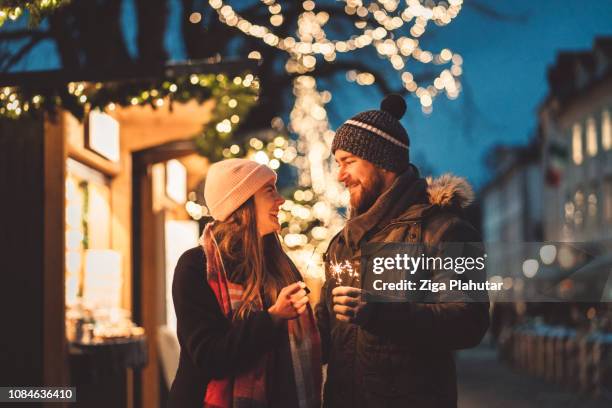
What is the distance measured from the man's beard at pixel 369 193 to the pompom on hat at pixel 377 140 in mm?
66

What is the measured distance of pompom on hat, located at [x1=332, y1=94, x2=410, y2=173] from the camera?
12.3 ft

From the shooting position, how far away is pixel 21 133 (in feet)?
20.9

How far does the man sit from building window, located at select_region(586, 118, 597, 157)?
38.6m

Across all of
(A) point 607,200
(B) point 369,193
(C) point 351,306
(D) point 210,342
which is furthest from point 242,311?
(A) point 607,200

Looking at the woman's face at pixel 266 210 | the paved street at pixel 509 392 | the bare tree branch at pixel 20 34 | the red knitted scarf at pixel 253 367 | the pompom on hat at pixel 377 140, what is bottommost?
the paved street at pixel 509 392

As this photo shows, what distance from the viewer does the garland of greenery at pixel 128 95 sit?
597 cm

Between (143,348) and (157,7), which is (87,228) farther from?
(157,7)

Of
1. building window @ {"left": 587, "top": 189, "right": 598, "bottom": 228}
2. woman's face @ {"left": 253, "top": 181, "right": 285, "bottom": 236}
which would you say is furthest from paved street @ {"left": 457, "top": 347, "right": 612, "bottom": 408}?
building window @ {"left": 587, "top": 189, "right": 598, "bottom": 228}

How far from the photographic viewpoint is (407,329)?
11.0ft

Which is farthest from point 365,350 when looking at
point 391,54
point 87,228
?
point 391,54

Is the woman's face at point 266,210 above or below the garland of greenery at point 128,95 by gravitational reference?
below

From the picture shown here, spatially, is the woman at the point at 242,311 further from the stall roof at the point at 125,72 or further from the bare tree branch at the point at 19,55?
the bare tree branch at the point at 19,55

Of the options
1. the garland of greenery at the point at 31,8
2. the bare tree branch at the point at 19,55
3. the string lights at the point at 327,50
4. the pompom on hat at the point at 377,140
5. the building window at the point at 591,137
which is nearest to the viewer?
the pompom on hat at the point at 377,140

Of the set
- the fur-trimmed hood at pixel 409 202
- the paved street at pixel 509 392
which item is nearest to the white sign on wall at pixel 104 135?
the fur-trimmed hood at pixel 409 202
